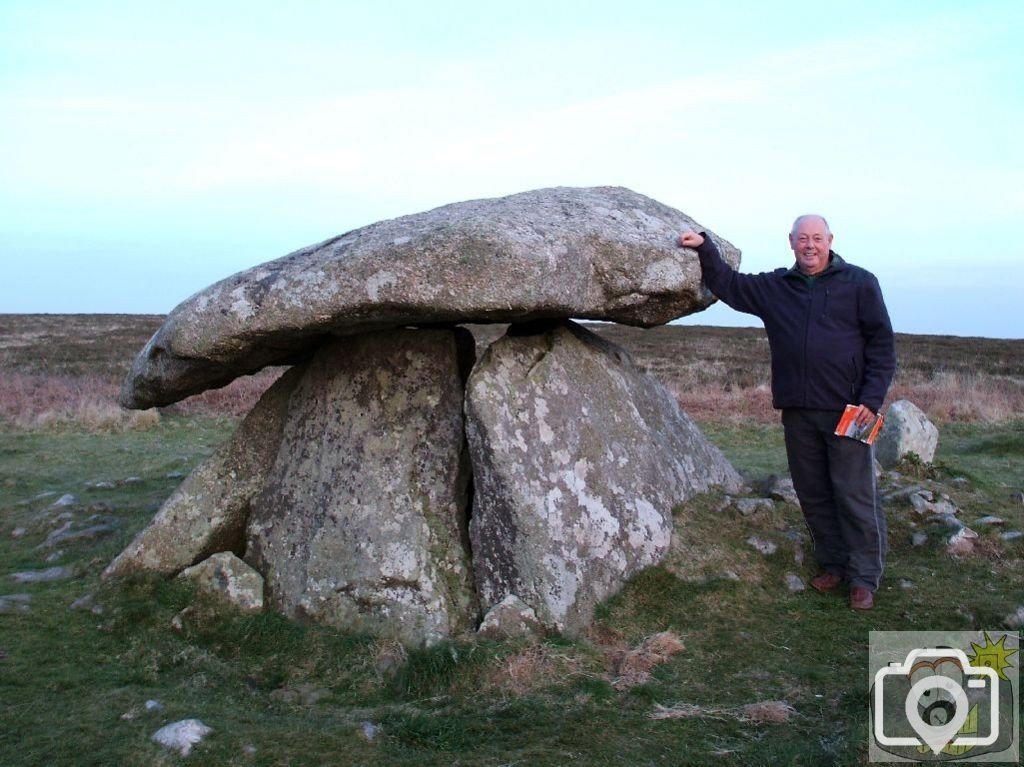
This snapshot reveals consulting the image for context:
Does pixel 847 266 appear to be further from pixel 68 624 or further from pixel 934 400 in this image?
pixel 934 400

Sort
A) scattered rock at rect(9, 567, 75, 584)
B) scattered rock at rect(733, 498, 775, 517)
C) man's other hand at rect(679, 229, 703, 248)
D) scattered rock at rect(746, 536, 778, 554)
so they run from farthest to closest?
scattered rock at rect(9, 567, 75, 584) < scattered rock at rect(733, 498, 775, 517) < man's other hand at rect(679, 229, 703, 248) < scattered rock at rect(746, 536, 778, 554)

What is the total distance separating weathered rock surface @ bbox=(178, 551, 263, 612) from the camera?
6.78 m

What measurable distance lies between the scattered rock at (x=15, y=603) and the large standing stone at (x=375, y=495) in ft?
5.34

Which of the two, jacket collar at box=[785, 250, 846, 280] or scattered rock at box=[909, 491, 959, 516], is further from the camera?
scattered rock at box=[909, 491, 959, 516]

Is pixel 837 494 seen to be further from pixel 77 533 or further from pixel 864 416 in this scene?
pixel 77 533

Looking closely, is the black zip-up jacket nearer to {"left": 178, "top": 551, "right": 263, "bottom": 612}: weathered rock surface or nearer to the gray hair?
the gray hair

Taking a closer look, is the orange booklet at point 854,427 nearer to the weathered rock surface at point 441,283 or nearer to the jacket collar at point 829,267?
the jacket collar at point 829,267

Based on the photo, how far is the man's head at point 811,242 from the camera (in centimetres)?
639

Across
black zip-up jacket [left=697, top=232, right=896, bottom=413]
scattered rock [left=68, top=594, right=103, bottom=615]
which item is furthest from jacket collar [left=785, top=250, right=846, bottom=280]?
scattered rock [left=68, top=594, right=103, bottom=615]

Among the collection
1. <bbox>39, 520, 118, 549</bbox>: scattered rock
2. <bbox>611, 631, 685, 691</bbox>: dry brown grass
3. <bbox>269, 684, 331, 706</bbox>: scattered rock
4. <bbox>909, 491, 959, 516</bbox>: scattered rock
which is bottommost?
<bbox>269, 684, 331, 706</bbox>: scattered rock

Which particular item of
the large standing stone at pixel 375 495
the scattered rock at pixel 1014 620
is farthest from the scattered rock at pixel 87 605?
the scattered rock at pixel 1014 620

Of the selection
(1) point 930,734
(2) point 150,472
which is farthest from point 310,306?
(2) point 150,472

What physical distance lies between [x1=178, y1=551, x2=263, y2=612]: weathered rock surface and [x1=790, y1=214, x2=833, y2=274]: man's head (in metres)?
4.48

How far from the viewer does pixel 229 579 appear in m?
6.88
